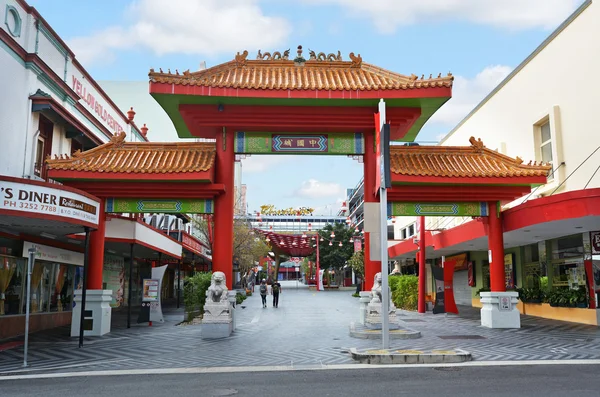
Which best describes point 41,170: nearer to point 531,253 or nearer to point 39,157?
point 39,157

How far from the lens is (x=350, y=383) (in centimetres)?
871

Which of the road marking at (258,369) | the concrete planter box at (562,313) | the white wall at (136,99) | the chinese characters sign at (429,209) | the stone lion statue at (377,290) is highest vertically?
the white wall at (136,99)

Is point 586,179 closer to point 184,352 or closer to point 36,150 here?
point 184,352

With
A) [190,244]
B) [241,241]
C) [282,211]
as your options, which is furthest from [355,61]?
[282,211]

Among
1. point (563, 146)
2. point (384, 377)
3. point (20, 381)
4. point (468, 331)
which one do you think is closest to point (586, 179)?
point (563, 146)

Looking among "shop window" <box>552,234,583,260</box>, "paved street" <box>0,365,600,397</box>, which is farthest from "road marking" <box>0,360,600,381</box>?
"shop window" <box>552,234,583,260</box>

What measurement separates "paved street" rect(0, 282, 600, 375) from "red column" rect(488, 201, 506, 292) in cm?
152

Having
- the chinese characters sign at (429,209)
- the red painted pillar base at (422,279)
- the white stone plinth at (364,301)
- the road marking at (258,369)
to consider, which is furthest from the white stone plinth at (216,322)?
the red painted pillar base at (422,279)

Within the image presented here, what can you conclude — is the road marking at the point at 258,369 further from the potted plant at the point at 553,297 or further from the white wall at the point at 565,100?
the potted plant at the point at 553,297

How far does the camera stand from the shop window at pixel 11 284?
637 inches

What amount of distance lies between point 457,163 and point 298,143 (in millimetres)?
5293

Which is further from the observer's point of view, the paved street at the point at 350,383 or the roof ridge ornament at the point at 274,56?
the roof ridge ornament at the point at 274,56

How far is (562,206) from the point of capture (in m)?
15.1

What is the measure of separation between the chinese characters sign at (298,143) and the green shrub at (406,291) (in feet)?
42.4
